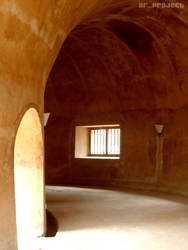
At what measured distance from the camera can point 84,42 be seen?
11398 mm

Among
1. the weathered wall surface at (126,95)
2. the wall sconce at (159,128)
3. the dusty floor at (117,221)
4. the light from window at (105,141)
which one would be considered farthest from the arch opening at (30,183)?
the light from window at (105,141)

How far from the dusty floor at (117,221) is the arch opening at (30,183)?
375 mm

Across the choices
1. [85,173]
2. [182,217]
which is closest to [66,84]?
[85,173]

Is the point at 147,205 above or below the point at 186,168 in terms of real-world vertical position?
below

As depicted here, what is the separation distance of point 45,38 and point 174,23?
505 centimetres

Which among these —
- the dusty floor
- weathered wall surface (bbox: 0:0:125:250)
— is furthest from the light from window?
weathered wall surface (bbox: 0:0:125:250)

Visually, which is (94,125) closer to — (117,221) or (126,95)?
(126,95)

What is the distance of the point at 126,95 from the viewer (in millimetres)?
12273

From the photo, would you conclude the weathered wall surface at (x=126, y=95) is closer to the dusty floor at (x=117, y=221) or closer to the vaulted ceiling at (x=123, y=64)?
the vaulted ceiling at (x=123, y=64)

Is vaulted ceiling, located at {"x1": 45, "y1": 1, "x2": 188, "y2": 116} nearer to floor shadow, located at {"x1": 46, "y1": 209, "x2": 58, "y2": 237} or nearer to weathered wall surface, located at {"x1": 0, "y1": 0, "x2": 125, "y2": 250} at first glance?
weathered wall surface, located at {"x1": 0, "y1": 0, "x2": 125, "y2": 250}

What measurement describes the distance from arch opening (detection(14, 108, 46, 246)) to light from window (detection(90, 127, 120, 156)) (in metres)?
7.65

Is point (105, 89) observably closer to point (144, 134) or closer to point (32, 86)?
point (144, 134)

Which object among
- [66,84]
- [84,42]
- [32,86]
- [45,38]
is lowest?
[32,86]

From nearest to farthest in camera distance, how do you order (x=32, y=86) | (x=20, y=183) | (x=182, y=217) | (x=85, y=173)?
(x=32, y=86), (x=20, y=183), (x=182, y=217), (x=85, y=173)
